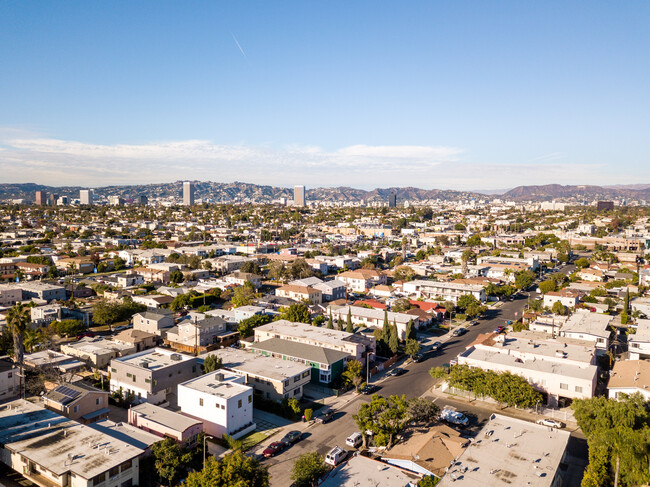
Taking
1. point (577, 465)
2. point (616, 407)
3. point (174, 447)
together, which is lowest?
point (577, 465)

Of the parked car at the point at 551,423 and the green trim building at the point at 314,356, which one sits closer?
the parked car at the point at 551,423

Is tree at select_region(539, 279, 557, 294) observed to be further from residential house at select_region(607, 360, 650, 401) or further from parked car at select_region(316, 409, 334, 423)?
parked car at select_region(316, 409, 334, 423)

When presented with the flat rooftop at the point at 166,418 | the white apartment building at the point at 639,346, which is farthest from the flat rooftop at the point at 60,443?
the white apartment building at the point at 639,346

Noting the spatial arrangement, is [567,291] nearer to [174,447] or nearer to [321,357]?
[321,357]

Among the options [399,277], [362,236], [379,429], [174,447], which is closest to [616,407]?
[379,429]

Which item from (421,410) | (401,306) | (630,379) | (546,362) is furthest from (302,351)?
(630,379)

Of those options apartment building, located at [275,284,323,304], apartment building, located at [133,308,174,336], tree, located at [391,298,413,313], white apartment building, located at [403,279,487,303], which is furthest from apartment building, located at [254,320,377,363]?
white apartment building, located at [403,279,487,303]

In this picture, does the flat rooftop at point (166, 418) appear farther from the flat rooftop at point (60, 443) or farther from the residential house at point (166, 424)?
the flat rooftop at point (60, 443)

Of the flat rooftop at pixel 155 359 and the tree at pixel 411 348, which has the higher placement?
A: the flat rooftop at pixel 155 359
